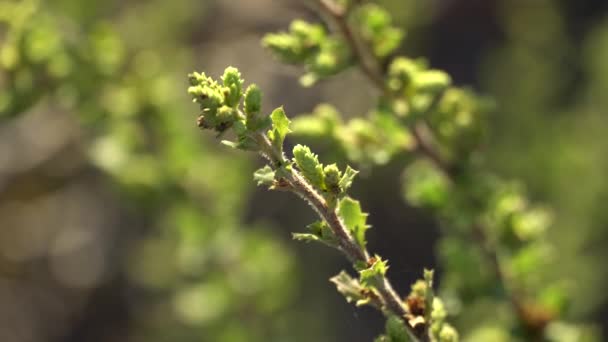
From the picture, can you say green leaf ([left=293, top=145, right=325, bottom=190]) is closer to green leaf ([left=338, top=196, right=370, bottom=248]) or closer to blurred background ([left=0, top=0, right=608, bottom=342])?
green leaf ([left=338, top=196, right=370, bottom=248])

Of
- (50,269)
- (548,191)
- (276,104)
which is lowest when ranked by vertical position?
(548,191)

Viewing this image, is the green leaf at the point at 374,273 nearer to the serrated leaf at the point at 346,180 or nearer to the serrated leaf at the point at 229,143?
the serrated leaf at the point at 346,180

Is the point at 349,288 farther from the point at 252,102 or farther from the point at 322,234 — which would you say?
the point at 252,102

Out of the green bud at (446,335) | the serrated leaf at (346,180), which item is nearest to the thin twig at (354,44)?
the serrated leaf at (346,180)

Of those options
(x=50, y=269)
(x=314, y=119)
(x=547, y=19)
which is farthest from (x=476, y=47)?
(x=314, y=119)

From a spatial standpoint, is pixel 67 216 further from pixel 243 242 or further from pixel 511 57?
pixel 511 57

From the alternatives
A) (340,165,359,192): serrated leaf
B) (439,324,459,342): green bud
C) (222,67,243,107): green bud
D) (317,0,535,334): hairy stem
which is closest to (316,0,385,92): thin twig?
(317,0,535,334): hairy stem

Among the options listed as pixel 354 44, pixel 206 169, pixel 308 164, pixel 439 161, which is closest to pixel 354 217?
pixel 308 164
